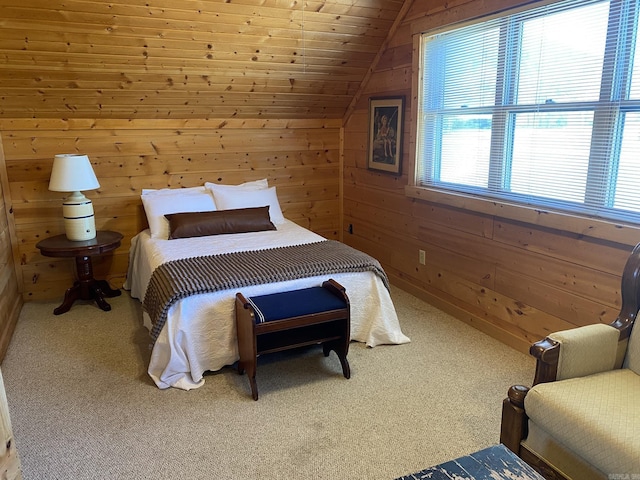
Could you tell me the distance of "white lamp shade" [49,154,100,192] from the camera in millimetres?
3465

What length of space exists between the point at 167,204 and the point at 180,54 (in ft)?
3.68

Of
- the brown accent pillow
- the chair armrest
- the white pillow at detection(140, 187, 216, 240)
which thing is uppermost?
the white pillow at detection(140, 187, 216, 240)

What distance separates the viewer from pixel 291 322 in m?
2.51

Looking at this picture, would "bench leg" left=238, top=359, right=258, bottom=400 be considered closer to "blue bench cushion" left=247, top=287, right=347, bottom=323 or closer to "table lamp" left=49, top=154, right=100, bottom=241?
"blue bench cushion" left=247, top=287, right=347, bottom=323

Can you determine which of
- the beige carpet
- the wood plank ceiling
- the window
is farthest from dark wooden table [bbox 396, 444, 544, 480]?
the wood plank ceiling

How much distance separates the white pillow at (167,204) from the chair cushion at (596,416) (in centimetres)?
285

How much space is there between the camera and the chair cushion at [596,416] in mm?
1474

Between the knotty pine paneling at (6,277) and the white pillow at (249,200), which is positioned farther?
the white pillow at (249,200)

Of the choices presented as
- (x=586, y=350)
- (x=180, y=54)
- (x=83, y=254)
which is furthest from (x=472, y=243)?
(x=83, y=254)

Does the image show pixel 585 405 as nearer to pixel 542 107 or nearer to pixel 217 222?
pixel 542 107

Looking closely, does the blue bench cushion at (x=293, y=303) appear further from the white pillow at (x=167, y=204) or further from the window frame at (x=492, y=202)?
the white pillow at (x=167, y=204)

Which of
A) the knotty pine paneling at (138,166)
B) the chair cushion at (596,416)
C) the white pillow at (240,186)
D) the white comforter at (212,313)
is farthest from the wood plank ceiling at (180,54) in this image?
the chair cushion at (596,416)

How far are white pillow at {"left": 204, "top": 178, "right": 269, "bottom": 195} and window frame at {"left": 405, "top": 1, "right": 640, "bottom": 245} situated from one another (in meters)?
1.31

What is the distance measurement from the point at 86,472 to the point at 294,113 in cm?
338
